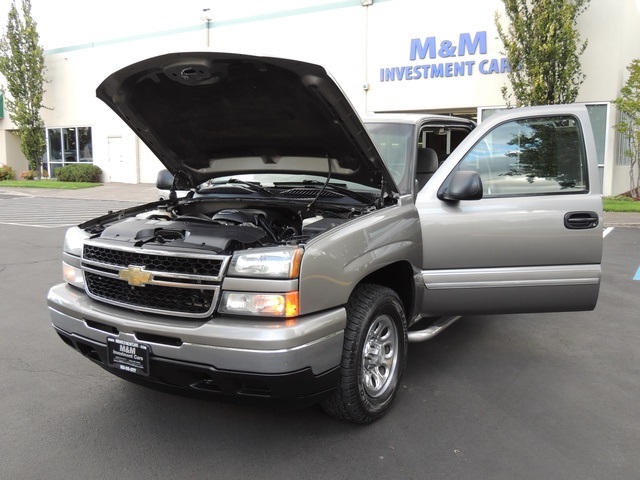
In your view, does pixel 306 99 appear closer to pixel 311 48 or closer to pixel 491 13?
pixel 491 13

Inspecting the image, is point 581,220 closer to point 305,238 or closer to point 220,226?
point 305,238

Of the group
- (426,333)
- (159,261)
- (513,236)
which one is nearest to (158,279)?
(159,261)

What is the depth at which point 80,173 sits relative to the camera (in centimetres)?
2602

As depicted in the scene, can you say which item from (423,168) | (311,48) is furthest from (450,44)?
(423,168)

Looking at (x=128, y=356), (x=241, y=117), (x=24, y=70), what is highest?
(x=24, y=70)

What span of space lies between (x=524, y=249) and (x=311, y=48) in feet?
59.5

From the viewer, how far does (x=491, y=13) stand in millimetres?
16656

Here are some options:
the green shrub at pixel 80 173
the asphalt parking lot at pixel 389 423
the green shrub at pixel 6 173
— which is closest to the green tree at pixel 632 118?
the asphalt parking lot at pixel 389 423

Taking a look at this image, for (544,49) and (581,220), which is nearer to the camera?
(581,220)

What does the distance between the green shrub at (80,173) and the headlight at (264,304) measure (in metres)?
25.9

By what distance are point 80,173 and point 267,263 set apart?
2618 centimetres

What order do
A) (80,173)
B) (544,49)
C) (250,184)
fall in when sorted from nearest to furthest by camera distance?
(250,184), (544,49), (80,173)

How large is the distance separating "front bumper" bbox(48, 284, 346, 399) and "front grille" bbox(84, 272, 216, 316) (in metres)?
0.05

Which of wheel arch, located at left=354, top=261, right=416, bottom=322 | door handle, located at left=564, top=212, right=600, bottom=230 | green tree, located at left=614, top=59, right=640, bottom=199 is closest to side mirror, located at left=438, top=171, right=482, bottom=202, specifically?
wheel arch, located at left=354, top=261, right=416, bottom=322
